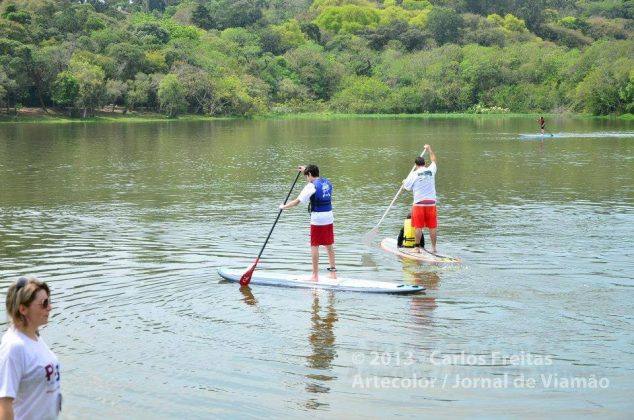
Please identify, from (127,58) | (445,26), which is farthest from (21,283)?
(445,26)

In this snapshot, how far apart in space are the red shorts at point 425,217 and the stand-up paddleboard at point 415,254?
18.8 inches

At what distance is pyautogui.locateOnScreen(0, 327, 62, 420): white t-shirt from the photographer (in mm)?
5230

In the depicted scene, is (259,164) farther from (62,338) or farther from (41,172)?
(62,338)

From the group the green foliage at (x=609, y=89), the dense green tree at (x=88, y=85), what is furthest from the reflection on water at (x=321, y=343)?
the green foliage at (x=609, y=89)

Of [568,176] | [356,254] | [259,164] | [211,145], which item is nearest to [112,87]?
[211,145]

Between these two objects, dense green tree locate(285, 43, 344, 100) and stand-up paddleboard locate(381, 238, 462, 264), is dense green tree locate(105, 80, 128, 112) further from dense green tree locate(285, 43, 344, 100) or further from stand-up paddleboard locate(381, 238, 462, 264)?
stand-up paddleboard locate(381, 238, 462, 264)

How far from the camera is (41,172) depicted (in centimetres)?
3397

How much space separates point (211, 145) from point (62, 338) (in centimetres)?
4156

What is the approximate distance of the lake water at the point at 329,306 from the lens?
29.8ft

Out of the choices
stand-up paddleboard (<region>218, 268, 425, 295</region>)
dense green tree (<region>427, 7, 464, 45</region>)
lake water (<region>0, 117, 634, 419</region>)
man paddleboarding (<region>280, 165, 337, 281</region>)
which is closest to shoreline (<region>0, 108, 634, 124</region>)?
lake water (<region>0, 117, 634, 419</region>)

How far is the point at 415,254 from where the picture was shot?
16.2m

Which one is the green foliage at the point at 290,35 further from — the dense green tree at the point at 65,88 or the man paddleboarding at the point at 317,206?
the man paddleboarding at the point at 317,206

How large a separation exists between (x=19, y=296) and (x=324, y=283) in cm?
862

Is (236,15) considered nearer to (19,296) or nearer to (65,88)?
(65,88)
